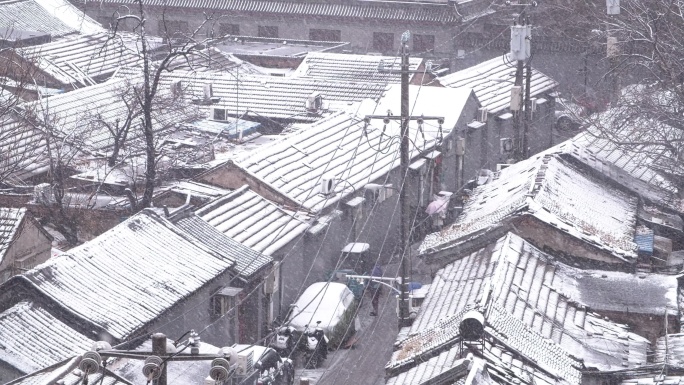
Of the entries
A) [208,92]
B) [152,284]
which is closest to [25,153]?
[152,284]

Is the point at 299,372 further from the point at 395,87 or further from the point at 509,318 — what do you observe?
the point at 395,87

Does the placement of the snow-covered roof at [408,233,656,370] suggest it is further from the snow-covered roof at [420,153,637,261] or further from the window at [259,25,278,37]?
the window at [259,25,278,37]

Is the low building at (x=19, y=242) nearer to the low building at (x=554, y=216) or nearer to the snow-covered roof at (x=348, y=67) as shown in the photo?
the low building at (x=554, y=216)

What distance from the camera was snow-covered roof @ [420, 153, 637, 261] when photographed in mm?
20391

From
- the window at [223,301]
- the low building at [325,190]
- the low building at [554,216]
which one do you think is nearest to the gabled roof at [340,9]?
the low building at [325,190]

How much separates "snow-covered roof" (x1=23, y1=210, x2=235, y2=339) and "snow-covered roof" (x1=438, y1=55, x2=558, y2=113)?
1703cm

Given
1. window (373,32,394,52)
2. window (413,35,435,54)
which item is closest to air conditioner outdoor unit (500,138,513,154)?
window (413,35,435,54)

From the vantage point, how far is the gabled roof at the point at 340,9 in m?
44.0

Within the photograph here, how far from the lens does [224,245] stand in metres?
20.6

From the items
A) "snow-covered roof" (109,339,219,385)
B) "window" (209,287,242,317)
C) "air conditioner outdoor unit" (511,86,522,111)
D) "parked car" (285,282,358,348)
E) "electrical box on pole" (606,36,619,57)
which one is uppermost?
"electrical box on pole" (606,36,619,57)

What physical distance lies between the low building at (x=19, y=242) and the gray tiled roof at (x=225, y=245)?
255 centimetres

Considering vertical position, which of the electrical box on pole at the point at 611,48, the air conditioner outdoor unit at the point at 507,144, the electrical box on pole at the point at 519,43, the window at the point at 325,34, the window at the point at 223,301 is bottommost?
the air conditioner outdoor unit at the point at 507,144

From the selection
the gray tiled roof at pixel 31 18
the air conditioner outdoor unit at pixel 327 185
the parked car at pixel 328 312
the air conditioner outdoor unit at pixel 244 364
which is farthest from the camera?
the gray tiled roof at pixel 31 18

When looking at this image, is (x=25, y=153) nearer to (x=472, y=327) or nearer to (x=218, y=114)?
(x=218, y=114)
